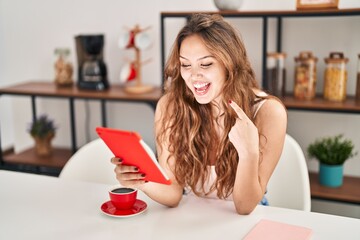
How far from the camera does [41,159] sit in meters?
2.96

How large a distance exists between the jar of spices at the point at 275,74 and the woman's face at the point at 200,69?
3.37ft

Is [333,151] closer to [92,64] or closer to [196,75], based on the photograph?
[196,75]

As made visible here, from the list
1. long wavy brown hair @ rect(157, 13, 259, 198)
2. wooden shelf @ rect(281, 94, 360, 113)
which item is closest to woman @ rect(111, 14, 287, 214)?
long wavy brown hair @ rect(157, 13, 259, 198)

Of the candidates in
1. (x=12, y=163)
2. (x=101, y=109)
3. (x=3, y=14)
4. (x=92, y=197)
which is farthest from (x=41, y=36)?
(x=92, y=197)

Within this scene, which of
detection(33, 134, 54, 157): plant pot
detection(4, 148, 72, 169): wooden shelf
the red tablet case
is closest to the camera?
the red tablet case

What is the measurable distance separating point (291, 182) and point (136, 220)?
63 cm

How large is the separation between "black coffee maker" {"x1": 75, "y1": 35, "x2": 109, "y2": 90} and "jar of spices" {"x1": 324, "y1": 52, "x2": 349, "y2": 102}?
4.07 feet

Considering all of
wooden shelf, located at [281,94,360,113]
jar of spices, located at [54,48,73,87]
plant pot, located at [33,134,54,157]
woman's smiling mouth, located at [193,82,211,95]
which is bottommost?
plant pot, located at [33,134,54,157]

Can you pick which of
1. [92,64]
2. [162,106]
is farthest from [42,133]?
[162,106]

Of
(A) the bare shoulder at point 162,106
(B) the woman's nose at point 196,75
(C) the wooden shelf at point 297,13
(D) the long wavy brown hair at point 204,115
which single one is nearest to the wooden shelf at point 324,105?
(C) the wooden shelf at point 297,13

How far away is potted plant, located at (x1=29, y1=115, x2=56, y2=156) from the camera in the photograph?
297cm

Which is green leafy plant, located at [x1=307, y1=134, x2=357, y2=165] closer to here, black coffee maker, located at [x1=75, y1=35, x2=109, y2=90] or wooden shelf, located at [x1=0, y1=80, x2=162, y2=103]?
wooden shelf, located at [x1=0, y1=80, x2=162, y2=103]

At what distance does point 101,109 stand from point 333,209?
1.49 metres

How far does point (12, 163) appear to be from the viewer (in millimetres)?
2996
